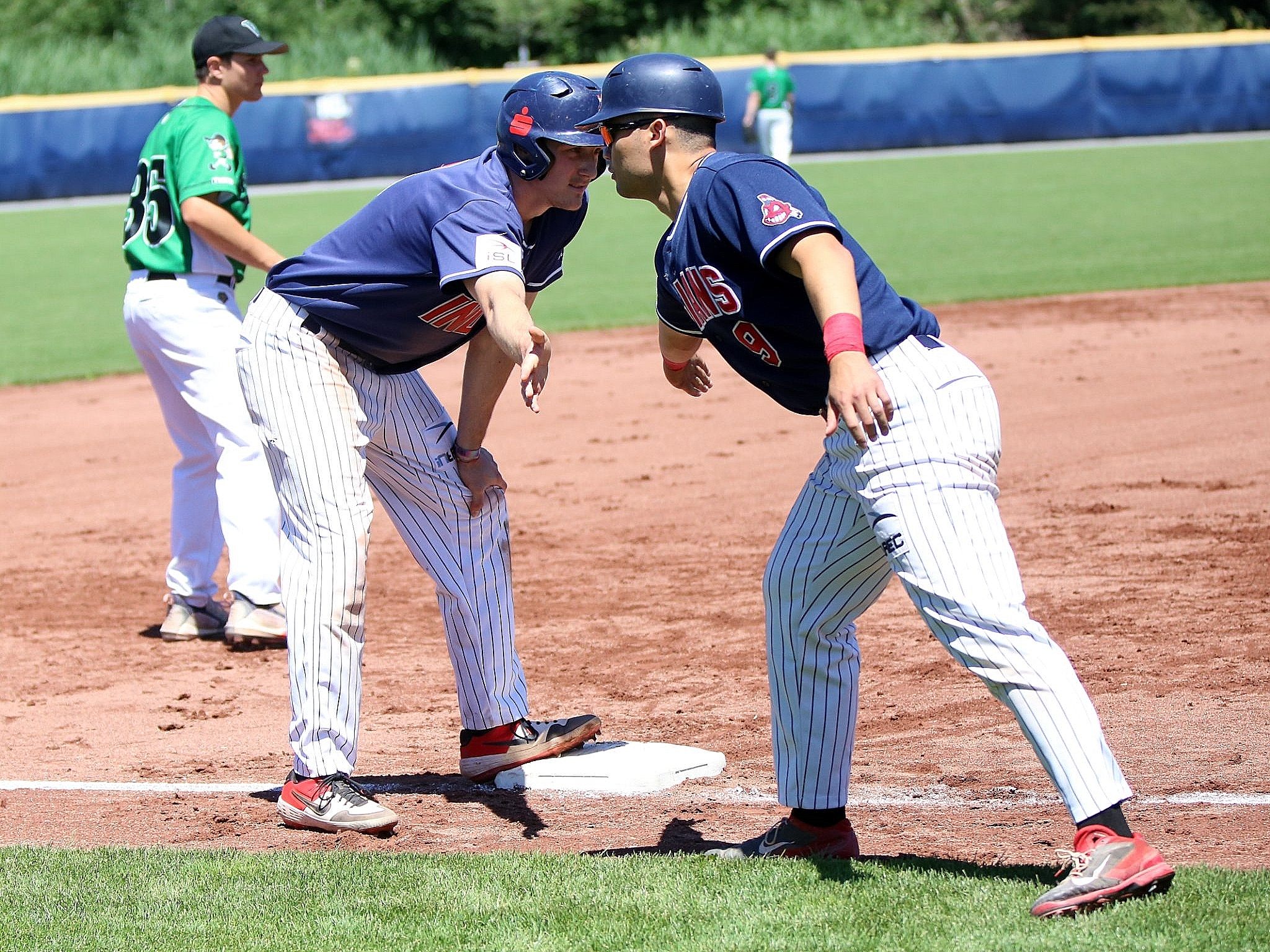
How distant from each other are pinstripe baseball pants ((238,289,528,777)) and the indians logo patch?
148 cm

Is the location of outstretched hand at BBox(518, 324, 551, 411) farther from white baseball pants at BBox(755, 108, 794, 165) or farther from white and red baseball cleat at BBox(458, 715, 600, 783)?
white baseball pants at BBox(755, 108, 794, 165)

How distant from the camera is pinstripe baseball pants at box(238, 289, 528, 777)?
3971mm

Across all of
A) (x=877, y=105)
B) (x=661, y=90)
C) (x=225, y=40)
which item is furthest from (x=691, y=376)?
(x=877, y=105)

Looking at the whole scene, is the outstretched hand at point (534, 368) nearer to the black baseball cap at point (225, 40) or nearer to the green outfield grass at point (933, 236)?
the black baseball cap at point (225, 40)

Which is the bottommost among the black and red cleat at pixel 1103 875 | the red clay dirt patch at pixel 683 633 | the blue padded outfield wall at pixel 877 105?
the red clay dirt patch at pixel 683 633

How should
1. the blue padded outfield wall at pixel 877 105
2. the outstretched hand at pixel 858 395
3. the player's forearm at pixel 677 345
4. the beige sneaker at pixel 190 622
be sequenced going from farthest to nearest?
the blue padded outfield wall at pixel 877 105
the beige sneaker at pixel 190 622
the player's forearm at pixel 677 345
the outstretched hand at pixel 858 395

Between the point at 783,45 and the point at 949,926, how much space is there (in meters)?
34.9

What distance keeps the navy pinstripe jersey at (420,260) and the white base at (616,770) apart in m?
1.21

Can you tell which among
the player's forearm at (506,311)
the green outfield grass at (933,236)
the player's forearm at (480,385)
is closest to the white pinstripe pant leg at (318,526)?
the player's forearm at (480,385)

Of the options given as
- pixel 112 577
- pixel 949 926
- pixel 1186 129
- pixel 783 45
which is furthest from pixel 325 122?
pixel 949 926

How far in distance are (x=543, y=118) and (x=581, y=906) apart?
6.11ft

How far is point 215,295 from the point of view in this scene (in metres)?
5.94

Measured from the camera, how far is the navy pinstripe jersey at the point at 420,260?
3.69 meters

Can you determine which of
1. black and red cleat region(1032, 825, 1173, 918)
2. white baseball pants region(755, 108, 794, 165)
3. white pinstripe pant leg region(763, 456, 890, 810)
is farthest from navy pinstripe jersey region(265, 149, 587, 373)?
white baseball pants region(755, 108, 794, 165)
